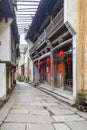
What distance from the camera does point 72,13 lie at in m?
11.4

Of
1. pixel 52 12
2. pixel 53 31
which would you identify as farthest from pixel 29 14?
pixel 53 31

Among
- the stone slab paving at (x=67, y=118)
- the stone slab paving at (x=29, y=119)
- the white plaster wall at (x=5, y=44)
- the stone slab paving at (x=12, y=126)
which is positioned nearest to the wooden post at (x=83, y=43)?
the stone slab paving at (x=67, y=118)

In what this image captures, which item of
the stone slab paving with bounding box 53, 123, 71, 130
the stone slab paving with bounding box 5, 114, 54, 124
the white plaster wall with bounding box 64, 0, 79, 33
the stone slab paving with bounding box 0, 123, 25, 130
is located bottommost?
the stone slab paving with bounding box 53, 123, 71, 130

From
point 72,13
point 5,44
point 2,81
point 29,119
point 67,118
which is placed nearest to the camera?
point 29,119

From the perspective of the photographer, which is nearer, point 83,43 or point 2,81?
point 83,43

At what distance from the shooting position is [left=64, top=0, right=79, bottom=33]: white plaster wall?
11.3 m

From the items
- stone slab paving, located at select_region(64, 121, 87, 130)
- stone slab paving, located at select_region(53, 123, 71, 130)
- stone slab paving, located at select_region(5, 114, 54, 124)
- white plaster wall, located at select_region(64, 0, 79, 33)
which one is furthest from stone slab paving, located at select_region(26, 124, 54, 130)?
white plaster wall, located at select_region(64, 0, 79, 33)

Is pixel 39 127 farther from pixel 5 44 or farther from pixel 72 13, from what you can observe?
pixel 5 44

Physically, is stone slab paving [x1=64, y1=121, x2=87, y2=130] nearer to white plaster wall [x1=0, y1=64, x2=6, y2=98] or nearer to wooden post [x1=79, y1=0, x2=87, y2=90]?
wooden post [x1=79, y1=0, x2=87, y2=90]

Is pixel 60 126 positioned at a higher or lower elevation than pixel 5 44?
lower

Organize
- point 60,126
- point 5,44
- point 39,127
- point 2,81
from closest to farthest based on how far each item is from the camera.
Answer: point 39,127
point 60,126
point 2,81
point 5,44

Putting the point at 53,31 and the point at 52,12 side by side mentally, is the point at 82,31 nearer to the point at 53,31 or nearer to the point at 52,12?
the point at 53,31

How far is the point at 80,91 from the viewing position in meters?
11.0

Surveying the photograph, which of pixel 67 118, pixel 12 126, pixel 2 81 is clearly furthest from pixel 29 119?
pixel 2 81
